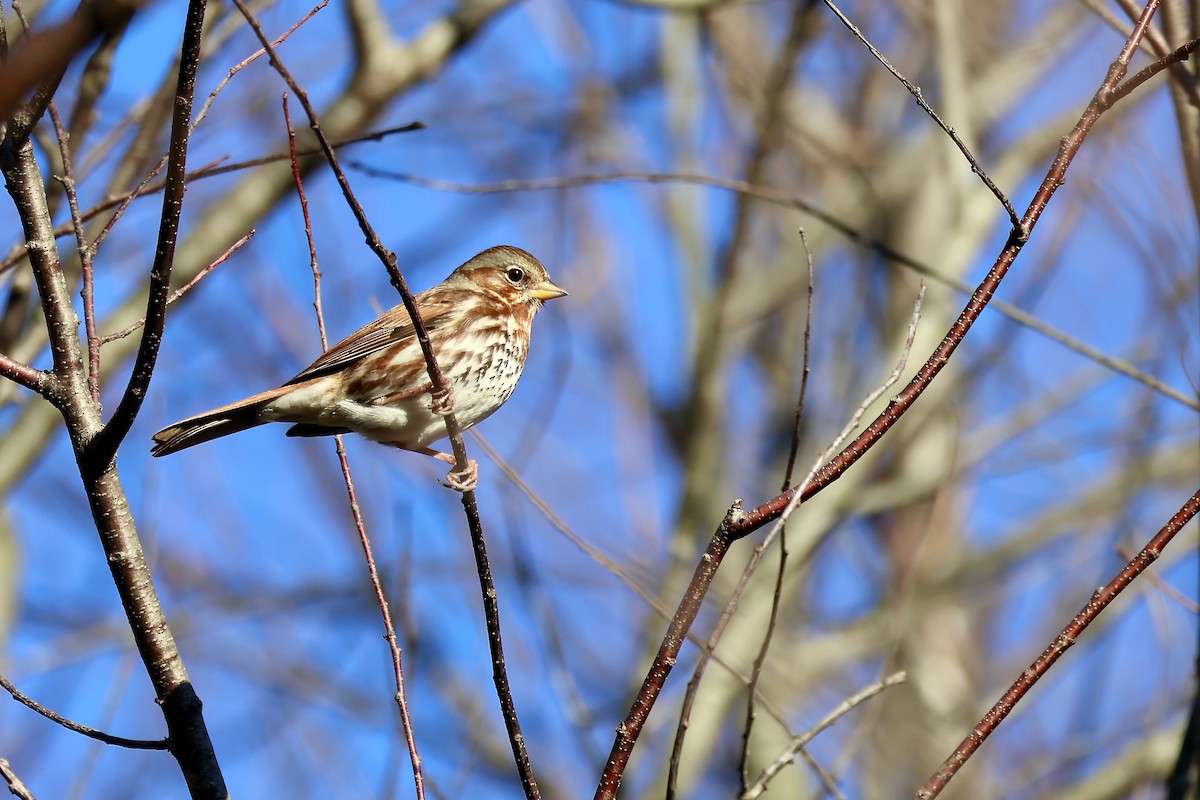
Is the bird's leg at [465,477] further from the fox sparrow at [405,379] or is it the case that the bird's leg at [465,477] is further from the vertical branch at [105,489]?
the vertical branch at [105,489]

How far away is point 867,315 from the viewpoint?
459 inches

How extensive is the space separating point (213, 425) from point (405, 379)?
2.93 feet

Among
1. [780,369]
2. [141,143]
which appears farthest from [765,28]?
[141,143]

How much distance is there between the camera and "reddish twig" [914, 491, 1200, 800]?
294cm

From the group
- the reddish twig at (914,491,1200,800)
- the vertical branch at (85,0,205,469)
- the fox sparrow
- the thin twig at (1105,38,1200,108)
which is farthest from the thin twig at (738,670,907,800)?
the fox sparrow

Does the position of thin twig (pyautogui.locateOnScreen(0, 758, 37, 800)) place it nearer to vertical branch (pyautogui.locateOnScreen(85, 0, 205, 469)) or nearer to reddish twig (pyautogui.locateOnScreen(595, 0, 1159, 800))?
vertical branch (pyautogui.locateOnScreen(85, 0, 205, 469))

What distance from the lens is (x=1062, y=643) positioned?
10.1 ft

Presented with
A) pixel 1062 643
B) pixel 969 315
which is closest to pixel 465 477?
pixel 969 315

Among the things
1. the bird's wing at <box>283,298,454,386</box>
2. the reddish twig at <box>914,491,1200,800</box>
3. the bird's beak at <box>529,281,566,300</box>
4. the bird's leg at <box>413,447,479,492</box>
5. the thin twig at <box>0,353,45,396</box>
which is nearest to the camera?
the reddish twig at <box>914,491,1200,800</box>

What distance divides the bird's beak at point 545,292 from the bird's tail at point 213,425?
1.50m

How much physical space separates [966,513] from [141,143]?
11.1m

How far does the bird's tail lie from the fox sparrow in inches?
0.5

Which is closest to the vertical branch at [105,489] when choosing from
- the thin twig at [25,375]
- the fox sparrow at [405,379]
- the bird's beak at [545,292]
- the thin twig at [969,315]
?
the thin twig at [25,375]

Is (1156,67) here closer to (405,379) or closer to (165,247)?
(165,247)
